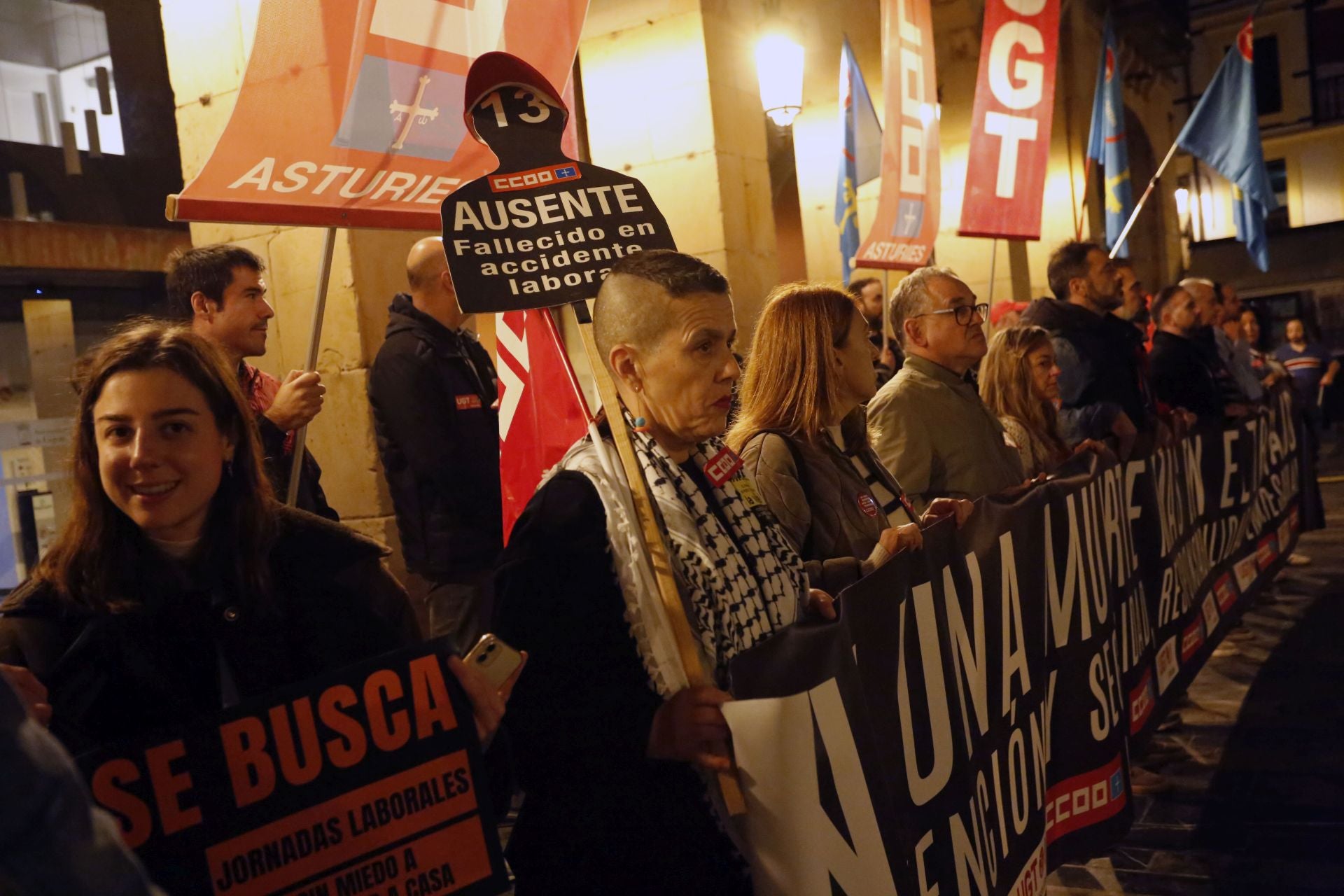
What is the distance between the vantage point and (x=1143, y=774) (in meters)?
5.04

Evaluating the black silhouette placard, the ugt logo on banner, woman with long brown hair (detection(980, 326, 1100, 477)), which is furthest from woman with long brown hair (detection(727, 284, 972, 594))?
the ugt logo on banner

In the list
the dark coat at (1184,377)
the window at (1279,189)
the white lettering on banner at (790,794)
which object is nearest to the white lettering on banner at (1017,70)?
the dark coat at (1184,377)

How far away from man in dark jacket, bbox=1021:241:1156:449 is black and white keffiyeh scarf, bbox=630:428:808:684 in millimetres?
4023

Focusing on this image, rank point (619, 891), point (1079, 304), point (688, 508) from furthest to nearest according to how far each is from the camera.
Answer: point (1079, 304)
point (688, 508)
point (619, 891)

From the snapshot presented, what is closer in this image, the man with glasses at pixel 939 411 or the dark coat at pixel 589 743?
the dark coat at pixel 589 743

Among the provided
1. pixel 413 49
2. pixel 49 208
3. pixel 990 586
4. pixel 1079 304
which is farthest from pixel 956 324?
pixel 49 208

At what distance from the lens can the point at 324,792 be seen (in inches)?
67.7

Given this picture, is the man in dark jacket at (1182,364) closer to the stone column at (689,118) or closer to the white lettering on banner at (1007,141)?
the white lettering on banner at (1007,141)

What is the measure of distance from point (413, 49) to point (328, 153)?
0.54 meters

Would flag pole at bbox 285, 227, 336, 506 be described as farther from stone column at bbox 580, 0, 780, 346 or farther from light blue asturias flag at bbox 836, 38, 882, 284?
light blue asturias flag at bbox 836, 38, 882, 284

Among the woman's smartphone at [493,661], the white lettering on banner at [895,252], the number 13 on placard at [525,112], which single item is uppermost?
the number 13 on placard at [525,112]

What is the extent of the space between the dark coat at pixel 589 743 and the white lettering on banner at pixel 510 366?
1.75m

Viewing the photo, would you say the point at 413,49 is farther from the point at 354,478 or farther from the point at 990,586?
the point at 354,478

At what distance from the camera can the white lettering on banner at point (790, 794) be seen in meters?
2.03
